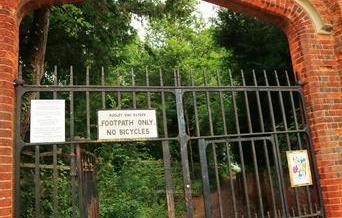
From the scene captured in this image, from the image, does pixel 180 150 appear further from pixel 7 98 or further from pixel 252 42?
pixel 252 42

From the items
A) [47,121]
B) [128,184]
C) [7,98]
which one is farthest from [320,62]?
[128,184]

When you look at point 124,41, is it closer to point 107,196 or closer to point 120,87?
point 107,196

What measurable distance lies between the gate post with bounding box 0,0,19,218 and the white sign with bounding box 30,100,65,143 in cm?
20

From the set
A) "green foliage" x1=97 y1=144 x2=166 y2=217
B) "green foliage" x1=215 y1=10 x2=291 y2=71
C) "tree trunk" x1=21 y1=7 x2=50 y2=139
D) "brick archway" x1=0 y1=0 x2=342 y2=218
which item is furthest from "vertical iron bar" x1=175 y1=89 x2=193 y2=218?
"green foliage" x1=215 y1=10 x2=291 y2=71

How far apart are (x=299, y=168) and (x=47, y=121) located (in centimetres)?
319

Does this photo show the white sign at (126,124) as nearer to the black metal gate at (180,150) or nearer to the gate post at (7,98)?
the black metal gate at (180,150)

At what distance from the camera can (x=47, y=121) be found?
13.4 feet

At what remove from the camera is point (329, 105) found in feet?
17.5

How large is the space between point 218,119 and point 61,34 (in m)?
8.11

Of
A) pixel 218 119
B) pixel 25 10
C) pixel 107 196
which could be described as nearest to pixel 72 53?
pixel 107 196

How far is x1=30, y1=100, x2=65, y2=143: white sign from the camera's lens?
13.1 ft

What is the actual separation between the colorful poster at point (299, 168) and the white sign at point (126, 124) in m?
1.88

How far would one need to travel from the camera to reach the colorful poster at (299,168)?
511 cm

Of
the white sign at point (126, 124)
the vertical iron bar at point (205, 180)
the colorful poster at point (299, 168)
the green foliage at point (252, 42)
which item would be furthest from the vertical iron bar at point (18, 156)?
the green foliage at point (252, 42)
